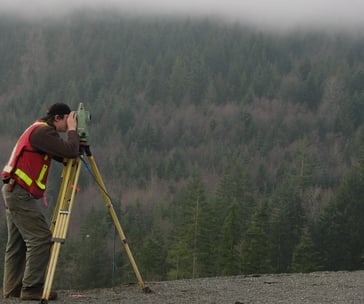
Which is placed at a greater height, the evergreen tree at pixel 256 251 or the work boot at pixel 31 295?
the work boot at pixel 31 295

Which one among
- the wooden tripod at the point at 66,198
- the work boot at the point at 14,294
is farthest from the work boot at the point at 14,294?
the wooden tripod at the point at 66,198

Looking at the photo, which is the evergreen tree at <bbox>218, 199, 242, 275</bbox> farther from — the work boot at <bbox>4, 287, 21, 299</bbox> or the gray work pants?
the gray work pants

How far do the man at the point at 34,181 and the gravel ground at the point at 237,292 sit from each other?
0.44 meters

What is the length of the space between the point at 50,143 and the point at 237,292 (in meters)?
3.51

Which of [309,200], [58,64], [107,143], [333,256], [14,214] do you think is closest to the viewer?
[14,214]

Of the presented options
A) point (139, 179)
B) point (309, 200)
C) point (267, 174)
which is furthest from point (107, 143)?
point (309, 200)

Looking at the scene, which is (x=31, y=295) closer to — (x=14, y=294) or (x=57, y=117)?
(x=14, y=294)

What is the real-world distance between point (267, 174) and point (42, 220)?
3519 inches

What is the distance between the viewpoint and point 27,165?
715 centimetres

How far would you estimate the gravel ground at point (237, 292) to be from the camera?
777cm

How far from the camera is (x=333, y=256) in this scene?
139ft

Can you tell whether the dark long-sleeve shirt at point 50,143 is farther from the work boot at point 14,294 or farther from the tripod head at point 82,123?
the work boot at point 14,294

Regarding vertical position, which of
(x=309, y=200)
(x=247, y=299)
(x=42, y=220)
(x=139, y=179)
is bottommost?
(x=139, y=179)

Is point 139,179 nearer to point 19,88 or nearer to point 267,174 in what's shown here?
point 267,174
